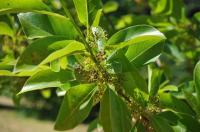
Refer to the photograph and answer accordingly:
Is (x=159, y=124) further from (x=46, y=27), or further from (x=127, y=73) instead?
(x=46, y=27)

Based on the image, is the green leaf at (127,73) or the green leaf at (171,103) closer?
the green leaf at (127,73)

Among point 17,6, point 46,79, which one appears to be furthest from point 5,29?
point 17,6

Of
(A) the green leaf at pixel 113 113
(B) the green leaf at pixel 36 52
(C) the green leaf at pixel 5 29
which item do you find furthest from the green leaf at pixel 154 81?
(C) the green leaf at pixel 5 29

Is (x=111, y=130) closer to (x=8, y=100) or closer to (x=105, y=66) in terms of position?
(x=105, y=66)

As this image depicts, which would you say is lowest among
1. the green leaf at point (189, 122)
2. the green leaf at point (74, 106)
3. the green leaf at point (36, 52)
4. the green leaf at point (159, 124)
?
the green leaf at point (189, 122)

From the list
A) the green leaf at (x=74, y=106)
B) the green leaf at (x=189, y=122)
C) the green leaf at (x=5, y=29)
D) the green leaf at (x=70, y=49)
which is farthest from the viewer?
the green leaf at (x=5, y=29)

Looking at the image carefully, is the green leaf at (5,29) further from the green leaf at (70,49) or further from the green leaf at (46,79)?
the green leaf at (70,49)
